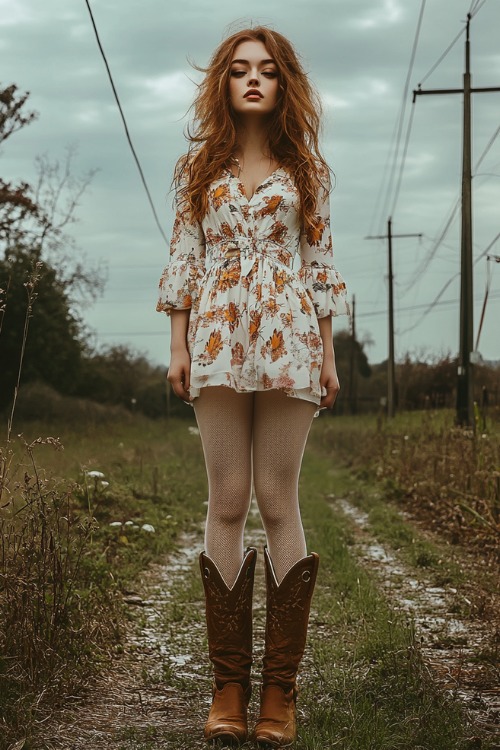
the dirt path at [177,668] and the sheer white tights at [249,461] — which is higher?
the sheer white tights at [249,461]

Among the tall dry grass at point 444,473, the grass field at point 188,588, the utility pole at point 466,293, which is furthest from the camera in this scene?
the utility pole at point 466,293

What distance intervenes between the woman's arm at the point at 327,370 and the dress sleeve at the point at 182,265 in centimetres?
40

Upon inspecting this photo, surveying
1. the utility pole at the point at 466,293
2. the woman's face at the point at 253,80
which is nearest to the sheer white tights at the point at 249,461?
the woman's face at the point at 253,80

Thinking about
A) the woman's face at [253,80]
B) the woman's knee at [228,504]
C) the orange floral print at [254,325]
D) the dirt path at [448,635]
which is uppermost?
the woman's face at [253,80]

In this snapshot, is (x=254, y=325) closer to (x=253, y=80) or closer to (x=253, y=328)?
(x=253, y=328)

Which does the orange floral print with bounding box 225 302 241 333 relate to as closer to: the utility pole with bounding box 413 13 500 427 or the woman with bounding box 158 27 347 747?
the woman with bounding box 158 27 347 747

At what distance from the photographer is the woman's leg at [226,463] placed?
2803 millimetres

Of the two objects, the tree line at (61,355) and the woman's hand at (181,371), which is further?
the tree line at (61,355)

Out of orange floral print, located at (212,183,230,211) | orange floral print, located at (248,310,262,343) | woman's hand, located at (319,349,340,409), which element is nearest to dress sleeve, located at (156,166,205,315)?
orange floral print, located at (212,183,230,211)

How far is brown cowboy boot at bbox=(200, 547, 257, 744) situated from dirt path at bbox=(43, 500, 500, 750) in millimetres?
132

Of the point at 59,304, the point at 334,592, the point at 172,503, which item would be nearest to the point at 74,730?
the point at 334,592

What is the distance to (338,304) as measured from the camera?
2.91 metres

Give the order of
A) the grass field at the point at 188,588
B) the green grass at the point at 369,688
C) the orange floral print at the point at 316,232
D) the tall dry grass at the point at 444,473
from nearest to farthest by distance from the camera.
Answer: the green grass at the point at 369,688 < the grass field at the point at 188,588 < the orange floral print at the point at 316,232 < the tall dry grass at the point at 444,473

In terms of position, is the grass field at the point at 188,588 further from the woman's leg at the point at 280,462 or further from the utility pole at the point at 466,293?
the utility pole at the point at 466,293
